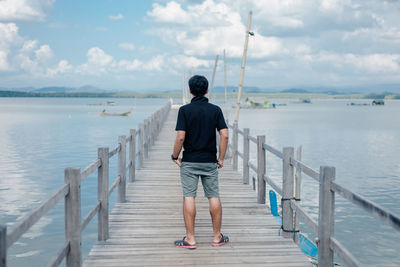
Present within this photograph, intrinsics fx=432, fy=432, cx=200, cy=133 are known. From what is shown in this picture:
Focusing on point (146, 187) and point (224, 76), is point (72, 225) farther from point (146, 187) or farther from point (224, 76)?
point (224, 76)

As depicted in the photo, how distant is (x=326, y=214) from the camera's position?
4.38 m

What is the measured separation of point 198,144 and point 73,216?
1.69 metres

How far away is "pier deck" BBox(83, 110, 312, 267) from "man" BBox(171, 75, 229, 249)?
38cm

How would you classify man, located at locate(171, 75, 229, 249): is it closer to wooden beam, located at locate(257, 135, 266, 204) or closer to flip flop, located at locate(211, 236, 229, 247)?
flip flop, located at locate(211, 236, 229, 247)

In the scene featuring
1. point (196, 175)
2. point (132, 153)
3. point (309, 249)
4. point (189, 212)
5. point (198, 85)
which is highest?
point (198, 85)

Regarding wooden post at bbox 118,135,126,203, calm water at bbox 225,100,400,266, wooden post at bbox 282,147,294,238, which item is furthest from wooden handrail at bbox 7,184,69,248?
calm water at bbox 225,100,400,266

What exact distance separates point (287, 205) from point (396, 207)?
1467cm

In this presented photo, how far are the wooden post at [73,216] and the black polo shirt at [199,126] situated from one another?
141 centimetres

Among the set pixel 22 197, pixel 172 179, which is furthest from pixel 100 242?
pixel 22 197

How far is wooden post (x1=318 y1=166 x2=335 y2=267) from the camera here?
14.2ft

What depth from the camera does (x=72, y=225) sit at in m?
4.26

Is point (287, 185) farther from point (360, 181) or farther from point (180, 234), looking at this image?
point (360, 181)

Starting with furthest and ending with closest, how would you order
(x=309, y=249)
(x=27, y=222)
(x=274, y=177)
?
1. (x=274, y=177)
2. (x=309, y=249)
3. (x=27, y=222)

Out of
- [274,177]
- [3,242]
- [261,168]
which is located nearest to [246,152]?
[261,168]
